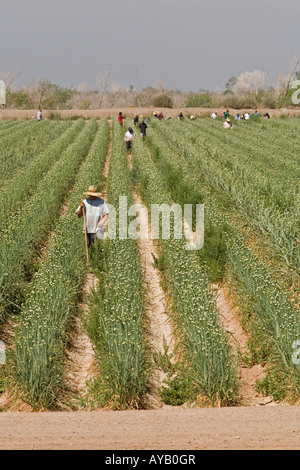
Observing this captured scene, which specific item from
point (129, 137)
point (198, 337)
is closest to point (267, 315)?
point (198, 337)

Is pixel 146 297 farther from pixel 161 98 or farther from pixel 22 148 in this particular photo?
pixel 161 98

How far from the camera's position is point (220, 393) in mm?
5820

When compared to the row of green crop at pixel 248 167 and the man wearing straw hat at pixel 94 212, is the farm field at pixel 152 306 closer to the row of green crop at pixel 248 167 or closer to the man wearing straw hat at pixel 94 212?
the row of green crop at pixel 248 167

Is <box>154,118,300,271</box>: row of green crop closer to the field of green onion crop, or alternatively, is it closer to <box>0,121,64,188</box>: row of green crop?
the field of green onion crop

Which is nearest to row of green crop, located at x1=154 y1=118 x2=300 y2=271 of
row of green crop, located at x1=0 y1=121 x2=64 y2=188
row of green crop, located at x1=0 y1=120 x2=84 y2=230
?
row of green crop, located at x1=0 y1=120 x2=84 y2=230

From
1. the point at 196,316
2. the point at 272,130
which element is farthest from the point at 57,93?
the point at 196,316

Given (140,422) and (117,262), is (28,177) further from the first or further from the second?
(140,422)

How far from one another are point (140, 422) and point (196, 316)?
173 centimetres

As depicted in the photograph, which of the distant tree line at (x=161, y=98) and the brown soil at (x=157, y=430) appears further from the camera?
the distant tree line at (x=161, y=98)

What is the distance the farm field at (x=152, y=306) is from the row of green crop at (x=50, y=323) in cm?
2

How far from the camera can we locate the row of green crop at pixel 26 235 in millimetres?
Answer: 8241

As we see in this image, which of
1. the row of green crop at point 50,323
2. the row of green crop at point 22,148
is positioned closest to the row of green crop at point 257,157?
the row of green crop at point 50,323

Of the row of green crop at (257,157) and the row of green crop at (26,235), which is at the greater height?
the row of green crop at (257,157)

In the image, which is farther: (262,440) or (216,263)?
(216,263)
